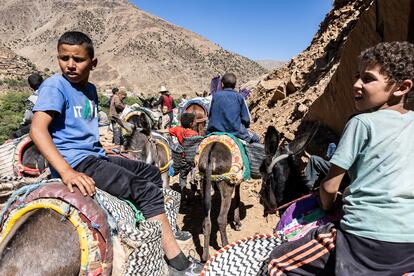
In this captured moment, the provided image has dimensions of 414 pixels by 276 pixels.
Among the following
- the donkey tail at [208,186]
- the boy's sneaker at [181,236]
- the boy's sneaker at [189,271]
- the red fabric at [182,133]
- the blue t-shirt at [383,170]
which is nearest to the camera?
the blue t-shirt at [383,170]

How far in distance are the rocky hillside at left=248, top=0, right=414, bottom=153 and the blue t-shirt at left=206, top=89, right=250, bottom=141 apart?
1.87m

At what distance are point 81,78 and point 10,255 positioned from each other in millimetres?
1365

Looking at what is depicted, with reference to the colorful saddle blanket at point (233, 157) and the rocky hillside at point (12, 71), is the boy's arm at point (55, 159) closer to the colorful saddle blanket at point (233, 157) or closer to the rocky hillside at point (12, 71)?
the colorful saddle blanket at point (233, 157)

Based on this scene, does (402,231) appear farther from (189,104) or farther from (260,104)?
(260,104)

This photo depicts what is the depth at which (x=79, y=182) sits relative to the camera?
2191mm

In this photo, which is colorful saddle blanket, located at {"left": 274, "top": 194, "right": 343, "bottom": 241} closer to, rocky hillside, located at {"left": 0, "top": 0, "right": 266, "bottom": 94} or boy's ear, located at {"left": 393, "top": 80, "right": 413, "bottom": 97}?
boy's ear, located at {"left": 393, "top": 80, "right": 413, "bottom": 97}

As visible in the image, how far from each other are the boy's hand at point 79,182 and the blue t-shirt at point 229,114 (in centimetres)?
351

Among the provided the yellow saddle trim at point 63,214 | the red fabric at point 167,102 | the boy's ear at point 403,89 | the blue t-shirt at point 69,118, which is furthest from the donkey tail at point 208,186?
the red fabric at point 167,102

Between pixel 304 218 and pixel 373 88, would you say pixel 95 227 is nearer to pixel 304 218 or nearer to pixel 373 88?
pixel 304 218

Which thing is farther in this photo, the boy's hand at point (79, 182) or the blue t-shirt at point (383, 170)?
the boy's hand at point (79, 182)

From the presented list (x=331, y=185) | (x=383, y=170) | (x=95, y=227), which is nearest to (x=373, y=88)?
(x=383, y=170)

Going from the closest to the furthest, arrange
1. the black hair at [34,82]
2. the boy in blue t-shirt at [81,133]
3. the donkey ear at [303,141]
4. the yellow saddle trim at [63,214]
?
1. the yellow saddle trim at [63,214]
2. the boy in blue t-shirt at [81,133]
3. the donkey ear at [303,141]
4. the black hair at [34,82]

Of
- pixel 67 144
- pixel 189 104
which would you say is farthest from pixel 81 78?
pixel 189 104

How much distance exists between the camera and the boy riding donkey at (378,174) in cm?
169
